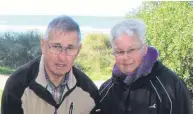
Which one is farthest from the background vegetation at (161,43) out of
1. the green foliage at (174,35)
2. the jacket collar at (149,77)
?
the jacket collar at (149,77)

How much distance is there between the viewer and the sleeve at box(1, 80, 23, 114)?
8.20ft

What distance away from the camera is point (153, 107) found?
2.57 meters

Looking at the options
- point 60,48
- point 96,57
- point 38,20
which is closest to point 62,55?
point 60,48

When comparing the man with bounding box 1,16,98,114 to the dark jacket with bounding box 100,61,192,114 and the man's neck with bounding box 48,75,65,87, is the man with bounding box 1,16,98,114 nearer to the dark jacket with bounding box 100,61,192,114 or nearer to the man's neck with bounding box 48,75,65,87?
the man's neck with bounding box 48,75,65,87

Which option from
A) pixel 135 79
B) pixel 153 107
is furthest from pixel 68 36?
pixel 153 107

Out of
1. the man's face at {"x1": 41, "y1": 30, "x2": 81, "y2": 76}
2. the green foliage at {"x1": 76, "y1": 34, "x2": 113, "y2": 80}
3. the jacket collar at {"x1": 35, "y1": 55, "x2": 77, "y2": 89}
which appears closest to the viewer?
the man's face at {"x1": 41, "y1": 30, "x2": 81, "y2": 76}

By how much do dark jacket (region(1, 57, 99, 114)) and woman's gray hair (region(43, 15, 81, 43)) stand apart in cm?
31

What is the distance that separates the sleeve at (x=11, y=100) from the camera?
2.50 metres

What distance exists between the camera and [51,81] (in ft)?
8.73

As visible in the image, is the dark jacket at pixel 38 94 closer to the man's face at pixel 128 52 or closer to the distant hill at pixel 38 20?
the man's face at pixel 128 52

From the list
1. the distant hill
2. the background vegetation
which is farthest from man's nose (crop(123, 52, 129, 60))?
the background vegetation

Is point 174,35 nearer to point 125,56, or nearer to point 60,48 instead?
point 125,56

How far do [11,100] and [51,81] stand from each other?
0.34 metres

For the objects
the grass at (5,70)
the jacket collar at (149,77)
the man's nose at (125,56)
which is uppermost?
the man's nose at (125,56)
